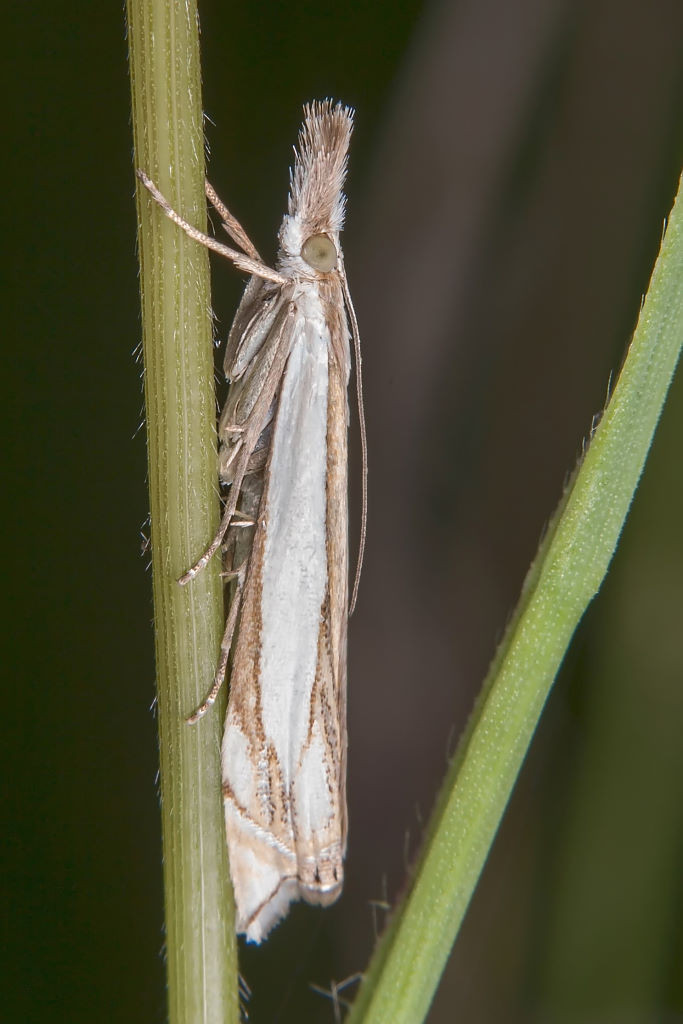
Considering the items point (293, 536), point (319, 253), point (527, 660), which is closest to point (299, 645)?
point (293, 536)

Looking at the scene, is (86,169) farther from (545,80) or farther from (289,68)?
(545,80)

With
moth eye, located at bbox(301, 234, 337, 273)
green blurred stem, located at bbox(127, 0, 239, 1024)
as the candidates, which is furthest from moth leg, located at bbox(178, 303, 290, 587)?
green blurred stem, located at bbox(127, 0, 239, 1024)

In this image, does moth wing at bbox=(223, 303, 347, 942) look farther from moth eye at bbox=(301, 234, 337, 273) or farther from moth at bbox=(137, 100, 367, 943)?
moth eye at bbox=(301, 234, 337, 273)

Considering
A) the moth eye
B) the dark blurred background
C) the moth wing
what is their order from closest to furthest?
1. the moth wing
2. the moth eye
3. the dark blurred background

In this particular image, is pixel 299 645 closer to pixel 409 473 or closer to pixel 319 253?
pixel 319 253

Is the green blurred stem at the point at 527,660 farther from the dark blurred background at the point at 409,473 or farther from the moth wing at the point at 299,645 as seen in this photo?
the dark blurred background at the point at 409,473

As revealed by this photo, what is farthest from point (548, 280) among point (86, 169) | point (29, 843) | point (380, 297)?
point (29, 843)
